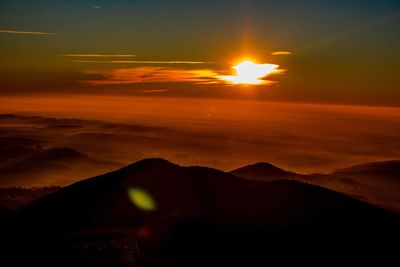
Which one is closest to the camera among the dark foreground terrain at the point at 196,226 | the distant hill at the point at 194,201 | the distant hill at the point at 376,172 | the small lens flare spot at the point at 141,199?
the dark foreground terrain at the point at 196,226

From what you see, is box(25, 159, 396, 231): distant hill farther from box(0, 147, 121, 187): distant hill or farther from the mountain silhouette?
Result: box(0, 147, 121, 187): distant hill

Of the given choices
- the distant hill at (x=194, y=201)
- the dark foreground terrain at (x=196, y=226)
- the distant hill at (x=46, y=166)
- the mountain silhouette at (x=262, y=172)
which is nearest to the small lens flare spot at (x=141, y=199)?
the dark foreground terrain at (x=196, y=226)

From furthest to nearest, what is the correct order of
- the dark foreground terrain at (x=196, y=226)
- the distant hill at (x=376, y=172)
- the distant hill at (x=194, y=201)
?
the distant hill at (x=376, y=172), the distant hill at (x=194, y=201), the dark foreground terrain at (x=196, y=226)

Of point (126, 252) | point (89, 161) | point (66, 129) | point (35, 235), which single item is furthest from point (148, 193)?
point (66, 129)

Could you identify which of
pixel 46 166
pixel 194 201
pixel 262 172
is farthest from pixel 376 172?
pixel 46 166

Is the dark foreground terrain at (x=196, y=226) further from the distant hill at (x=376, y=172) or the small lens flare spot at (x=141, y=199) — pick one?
the distant hill at (x=376, y=172)

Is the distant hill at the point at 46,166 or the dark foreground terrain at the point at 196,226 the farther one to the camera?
the distant hill at the point at 46,166
